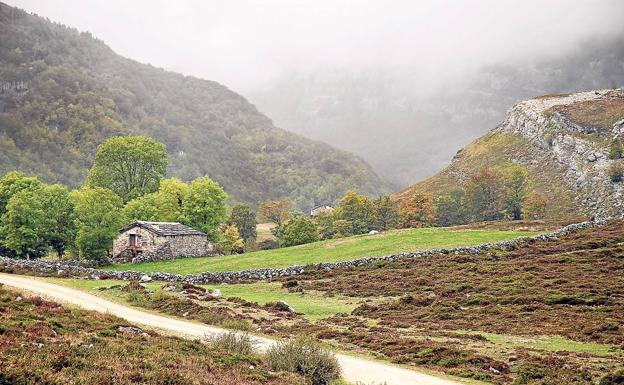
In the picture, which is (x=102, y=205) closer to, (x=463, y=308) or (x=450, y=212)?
(x=463, y=308)

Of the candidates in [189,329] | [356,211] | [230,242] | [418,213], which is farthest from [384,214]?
[189,329]

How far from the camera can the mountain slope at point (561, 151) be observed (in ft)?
363

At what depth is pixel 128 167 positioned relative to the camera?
280 ft

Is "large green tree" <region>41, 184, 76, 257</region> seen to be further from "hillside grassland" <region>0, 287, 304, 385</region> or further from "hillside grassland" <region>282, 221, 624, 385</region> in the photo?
"hillside grassland" <region>0, 287, 304, 385</region>

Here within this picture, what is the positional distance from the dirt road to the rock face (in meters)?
90.3

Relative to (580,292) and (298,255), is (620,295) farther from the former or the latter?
(298,255)

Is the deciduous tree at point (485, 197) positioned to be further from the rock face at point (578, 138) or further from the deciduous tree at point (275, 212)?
the deciduous tree at point (275, 212)

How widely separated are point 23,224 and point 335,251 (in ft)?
127

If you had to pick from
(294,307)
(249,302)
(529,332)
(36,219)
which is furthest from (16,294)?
(36,219)

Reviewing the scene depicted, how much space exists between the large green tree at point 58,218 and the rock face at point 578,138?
92.1 m

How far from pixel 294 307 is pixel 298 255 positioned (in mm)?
25355

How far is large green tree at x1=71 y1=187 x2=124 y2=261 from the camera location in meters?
63.7

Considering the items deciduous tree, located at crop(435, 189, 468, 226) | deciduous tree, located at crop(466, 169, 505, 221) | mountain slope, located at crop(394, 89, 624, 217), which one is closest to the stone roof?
deciduous tree, located at crop(435, 189, 468, 226)

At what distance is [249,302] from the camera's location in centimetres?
3756
